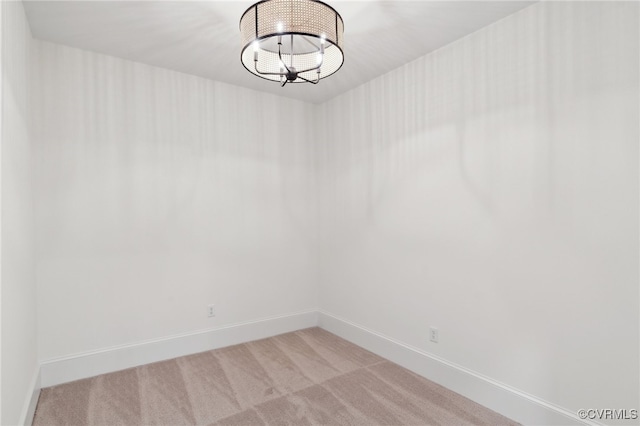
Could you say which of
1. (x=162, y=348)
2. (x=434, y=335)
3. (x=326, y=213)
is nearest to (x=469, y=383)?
(x=434, y=335)

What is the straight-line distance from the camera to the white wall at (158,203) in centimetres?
273

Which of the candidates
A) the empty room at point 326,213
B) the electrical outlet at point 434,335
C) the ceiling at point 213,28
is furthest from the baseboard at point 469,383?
the ceiling at point 213,28

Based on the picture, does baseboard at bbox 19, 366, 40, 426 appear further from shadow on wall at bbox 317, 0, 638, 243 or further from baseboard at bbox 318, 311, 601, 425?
shadow on wall at bbox 317, 0, 638, 243

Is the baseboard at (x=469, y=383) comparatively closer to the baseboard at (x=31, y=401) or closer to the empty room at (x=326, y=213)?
the empty room at (x=326, y=213)

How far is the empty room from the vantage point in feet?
6.24

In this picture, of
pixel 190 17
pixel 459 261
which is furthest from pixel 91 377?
pixel 459 261

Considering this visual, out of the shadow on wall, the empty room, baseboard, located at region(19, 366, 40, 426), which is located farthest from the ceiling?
baseboard, located at region(19, 366, 40, 426)

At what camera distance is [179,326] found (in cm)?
324

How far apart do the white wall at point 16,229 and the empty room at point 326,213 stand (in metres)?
0.03

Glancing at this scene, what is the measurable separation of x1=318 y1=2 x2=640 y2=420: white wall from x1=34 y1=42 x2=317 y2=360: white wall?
3.65 ft

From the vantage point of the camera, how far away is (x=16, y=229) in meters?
1.94

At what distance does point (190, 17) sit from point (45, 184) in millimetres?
1705

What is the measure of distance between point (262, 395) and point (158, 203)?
1.88 metres

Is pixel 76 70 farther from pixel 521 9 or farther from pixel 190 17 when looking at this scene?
pixel 521 9
